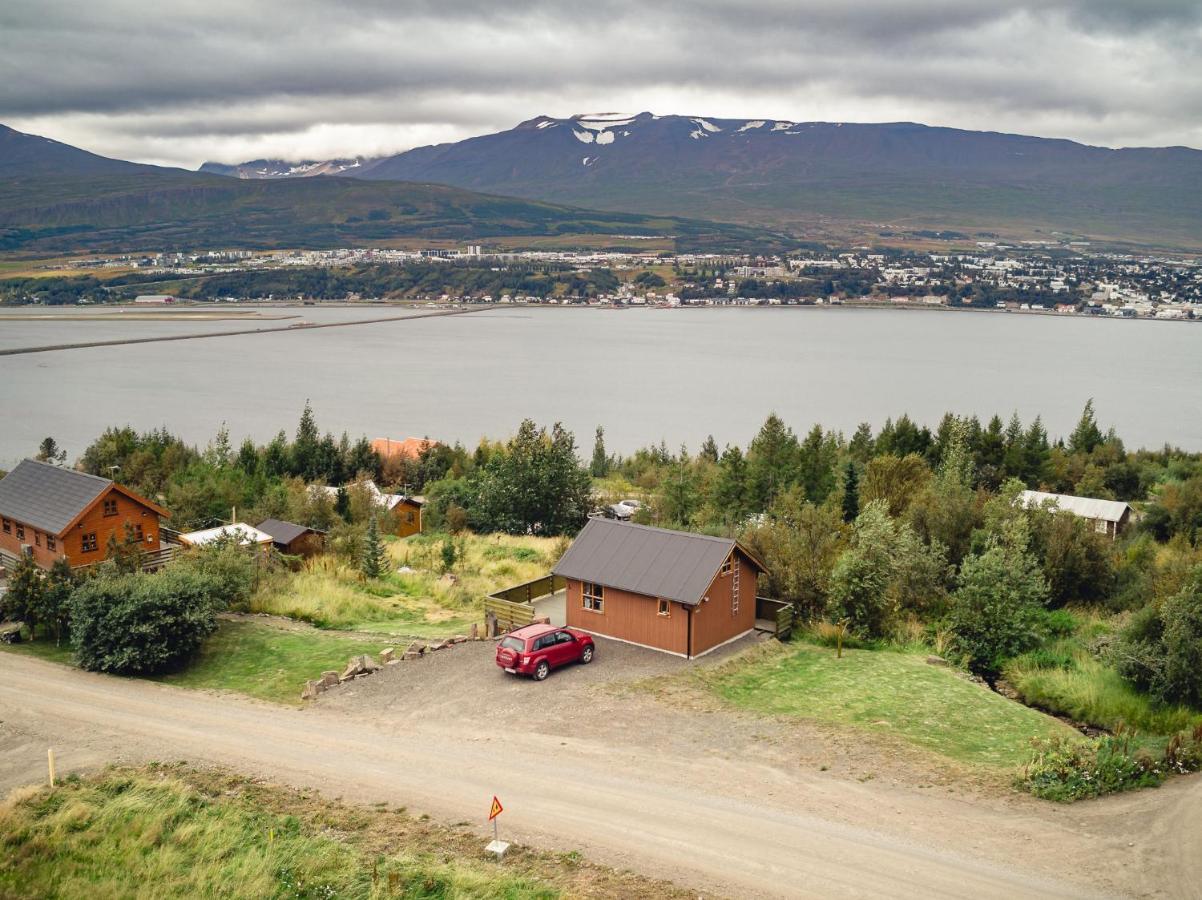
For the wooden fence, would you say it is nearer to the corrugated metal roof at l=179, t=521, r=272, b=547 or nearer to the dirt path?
the dirt path

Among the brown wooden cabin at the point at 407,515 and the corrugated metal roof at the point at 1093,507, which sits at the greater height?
the corrugated metal roof at the point at 1093,507

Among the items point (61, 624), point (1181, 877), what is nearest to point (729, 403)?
point (61, 624)

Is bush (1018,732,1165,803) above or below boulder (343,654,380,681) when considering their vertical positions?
above

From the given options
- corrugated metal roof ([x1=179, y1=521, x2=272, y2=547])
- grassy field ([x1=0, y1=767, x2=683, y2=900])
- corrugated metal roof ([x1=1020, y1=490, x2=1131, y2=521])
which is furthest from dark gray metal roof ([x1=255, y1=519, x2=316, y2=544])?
corrugated metal roof ([x1=1020, y1=490, x2=1131, y2=521])

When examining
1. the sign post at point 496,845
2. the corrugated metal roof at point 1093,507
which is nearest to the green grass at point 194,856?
the sign post at point 496,845

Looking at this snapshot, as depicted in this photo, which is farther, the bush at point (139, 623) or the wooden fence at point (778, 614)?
the wooden fence at point (778, 614)

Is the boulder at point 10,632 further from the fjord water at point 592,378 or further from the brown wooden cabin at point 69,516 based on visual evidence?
the fjord water at point 592,378

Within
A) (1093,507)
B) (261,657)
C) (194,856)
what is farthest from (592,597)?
(1093,507)
